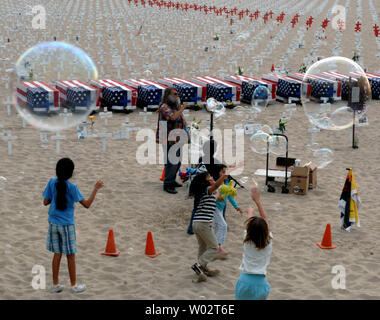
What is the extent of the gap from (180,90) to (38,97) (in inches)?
185

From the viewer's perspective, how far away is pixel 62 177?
7.50 metres

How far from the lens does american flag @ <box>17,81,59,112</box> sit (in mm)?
17594

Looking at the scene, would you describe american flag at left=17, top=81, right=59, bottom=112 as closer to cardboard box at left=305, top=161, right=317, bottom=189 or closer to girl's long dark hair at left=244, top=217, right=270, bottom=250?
cardboard box at left=305, top=161, right=317, bottom=189

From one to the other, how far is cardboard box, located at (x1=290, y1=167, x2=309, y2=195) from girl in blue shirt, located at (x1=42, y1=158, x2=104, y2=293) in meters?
5.72

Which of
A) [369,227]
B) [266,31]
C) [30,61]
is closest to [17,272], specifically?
[30,61]

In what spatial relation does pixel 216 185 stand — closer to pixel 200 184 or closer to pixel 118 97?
pixel 200 184

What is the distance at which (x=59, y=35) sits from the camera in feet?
111

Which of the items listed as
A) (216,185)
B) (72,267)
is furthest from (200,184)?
(72,267)

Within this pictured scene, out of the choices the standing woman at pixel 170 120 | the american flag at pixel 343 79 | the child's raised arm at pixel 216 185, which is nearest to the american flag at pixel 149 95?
the american flag at pixel 343 79

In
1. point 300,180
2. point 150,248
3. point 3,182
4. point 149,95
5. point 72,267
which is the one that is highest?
point 149,95

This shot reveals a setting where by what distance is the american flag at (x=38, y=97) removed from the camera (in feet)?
57.7

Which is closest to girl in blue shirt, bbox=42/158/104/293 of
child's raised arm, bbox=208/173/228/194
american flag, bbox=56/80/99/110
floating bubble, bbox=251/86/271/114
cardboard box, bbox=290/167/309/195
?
child's raised arm, bbox=208/173/228/194

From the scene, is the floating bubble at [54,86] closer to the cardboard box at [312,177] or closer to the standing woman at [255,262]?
the cardboard box at [312,177]

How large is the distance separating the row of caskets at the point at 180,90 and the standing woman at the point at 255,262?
11.9 meters
